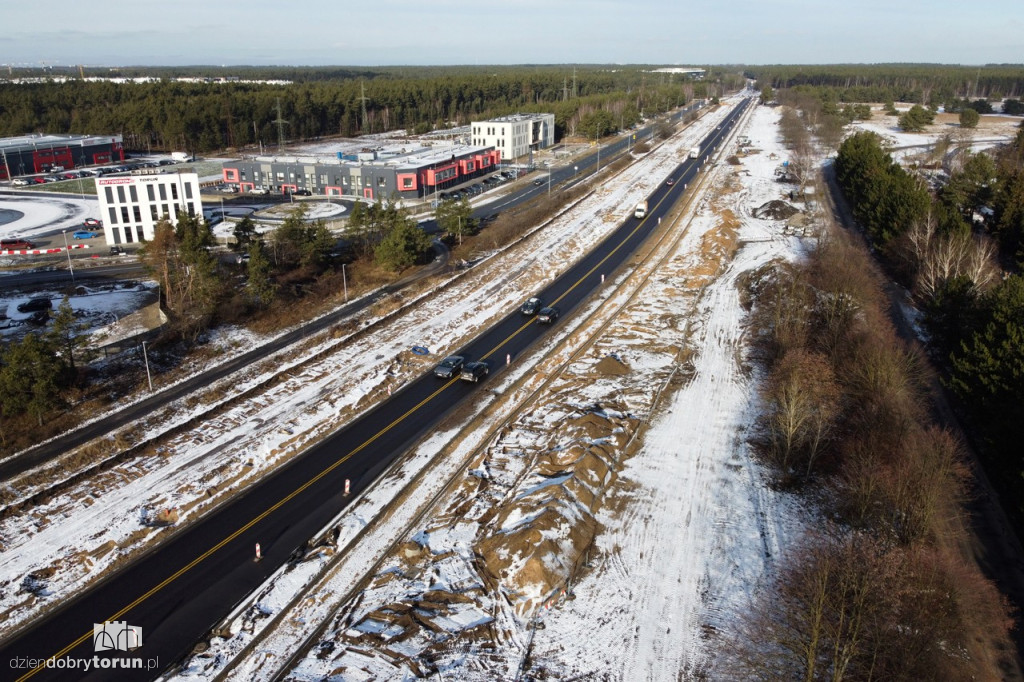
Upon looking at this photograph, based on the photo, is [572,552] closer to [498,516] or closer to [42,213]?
[498,516]

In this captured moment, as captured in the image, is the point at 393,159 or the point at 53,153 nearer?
the point at 393,159

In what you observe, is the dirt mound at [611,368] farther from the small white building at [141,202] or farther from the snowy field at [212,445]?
the small white building at [141,202]

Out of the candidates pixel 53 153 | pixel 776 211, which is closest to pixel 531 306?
pixel 776 211

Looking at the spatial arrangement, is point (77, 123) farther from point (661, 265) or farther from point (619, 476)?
point (619, 476)

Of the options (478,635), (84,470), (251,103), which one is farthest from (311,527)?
(251,103)

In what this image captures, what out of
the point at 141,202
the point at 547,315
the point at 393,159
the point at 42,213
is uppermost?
the point at 393,159

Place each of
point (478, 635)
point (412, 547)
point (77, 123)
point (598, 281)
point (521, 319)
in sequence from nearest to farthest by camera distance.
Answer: point (478, 635) → point (412, 547) → point (521, 319) → point (598, 281) → point (77, 123)

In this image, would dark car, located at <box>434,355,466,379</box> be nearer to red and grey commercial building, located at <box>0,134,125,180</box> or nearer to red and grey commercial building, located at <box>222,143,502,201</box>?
red and grey commercial building, located at <box>222,143,502,201</box>

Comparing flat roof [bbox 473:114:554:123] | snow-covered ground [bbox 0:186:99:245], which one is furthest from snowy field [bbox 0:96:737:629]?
flat roof [bbox 473:114:554:123]
